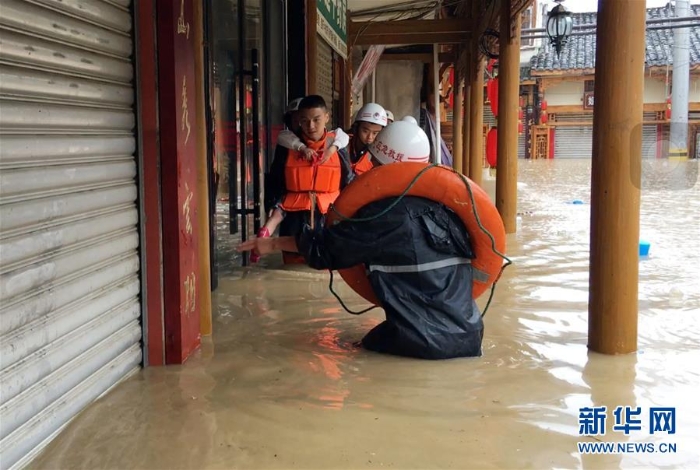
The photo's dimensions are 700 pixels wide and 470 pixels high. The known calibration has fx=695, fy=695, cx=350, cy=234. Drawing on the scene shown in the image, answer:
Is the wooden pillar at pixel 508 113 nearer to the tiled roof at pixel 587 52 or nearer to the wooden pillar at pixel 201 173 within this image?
the wooden pillar at pixel 201 173

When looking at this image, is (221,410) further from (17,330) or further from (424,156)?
(424,156)

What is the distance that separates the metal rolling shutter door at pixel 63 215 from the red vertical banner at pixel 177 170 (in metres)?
0.13

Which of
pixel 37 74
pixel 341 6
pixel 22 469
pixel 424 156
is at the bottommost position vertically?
pixel 22 469

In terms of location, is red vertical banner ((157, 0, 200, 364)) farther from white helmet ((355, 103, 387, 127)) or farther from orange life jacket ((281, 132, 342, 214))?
white helmet ((355, 103, 387, 127))

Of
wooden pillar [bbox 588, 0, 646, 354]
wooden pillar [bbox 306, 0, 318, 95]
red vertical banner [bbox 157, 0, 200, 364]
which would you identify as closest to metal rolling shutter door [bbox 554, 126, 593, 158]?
wooden pillar [bbox 306, 0, 318, 95]

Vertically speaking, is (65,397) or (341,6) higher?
(341,6)

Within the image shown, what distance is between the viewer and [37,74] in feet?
7.42

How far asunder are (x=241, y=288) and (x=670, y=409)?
2.98 m

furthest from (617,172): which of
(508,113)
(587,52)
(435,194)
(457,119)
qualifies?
(587,52)

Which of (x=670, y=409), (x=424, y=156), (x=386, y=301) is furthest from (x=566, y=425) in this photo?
(x=424, y=156)

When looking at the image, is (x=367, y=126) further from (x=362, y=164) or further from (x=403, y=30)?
(x=403, y=30)

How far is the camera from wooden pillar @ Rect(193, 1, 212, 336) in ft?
10.6

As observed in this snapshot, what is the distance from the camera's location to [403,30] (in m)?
10.8

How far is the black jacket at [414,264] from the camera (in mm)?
3051
